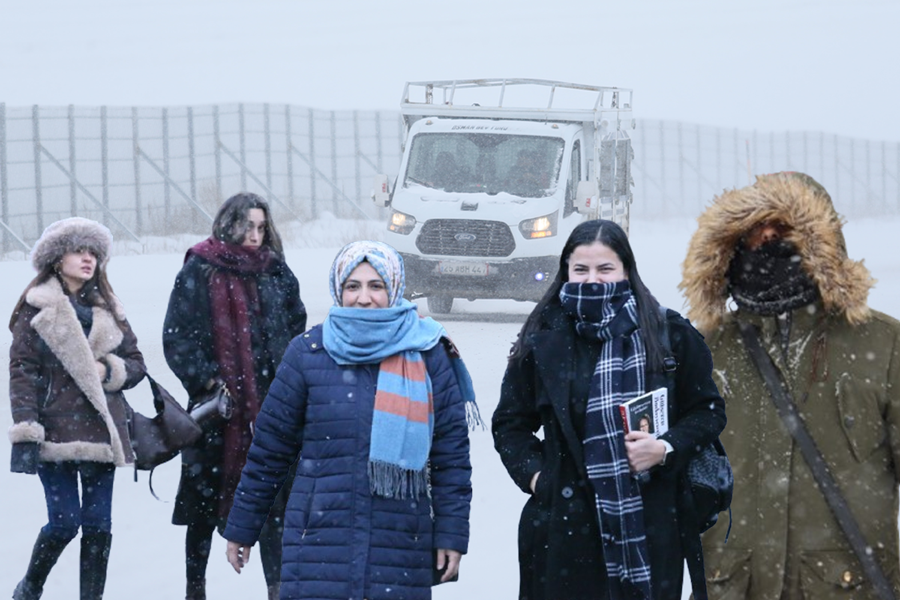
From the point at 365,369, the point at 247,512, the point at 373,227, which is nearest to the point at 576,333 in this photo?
the point at 365,369

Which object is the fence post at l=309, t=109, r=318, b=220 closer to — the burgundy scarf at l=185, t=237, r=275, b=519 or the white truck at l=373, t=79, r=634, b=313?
the white truck at l=373, t=79, r=634, b=313

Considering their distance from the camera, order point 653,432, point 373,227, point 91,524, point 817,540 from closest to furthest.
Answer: point 653,432
point 817,540
point 91,524
point 373,227

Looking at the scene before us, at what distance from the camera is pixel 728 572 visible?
13.7 feet

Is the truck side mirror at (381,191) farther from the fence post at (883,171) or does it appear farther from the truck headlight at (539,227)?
the fence post at (883,171)

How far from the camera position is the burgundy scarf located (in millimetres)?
6094

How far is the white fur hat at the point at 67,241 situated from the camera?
19.4 ft

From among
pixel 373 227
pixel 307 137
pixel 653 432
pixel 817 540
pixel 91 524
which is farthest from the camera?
pixel 307 137

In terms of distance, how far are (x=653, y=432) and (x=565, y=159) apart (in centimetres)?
1478

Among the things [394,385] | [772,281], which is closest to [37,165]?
[394,385]

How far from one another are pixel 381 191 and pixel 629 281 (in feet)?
49.3

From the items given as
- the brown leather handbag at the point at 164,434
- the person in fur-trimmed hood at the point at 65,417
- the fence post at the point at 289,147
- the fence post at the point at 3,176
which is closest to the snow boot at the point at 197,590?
the person in fur-trimmed hood at the point at 65,417

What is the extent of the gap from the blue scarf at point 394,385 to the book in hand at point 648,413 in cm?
68

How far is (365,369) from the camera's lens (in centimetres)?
430

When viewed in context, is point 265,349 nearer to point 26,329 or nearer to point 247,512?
point 26,329
